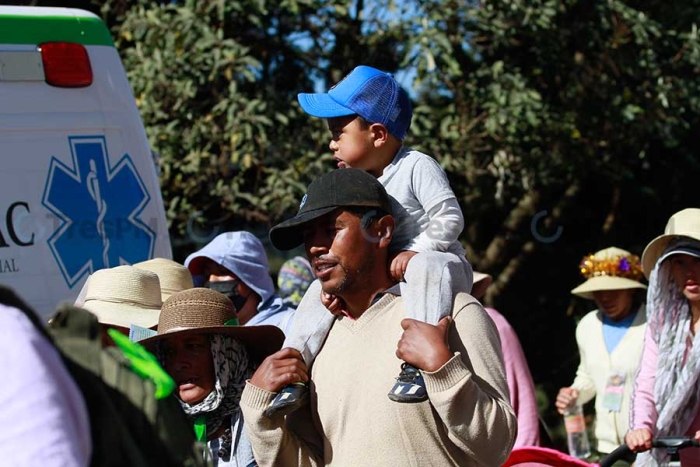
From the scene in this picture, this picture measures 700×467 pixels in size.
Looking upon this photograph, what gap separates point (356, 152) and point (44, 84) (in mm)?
1688

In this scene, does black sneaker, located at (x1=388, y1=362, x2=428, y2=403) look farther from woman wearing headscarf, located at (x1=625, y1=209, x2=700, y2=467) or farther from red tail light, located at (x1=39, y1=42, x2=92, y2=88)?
red tail light, located at (x1=39, y1=42, x2=92, y2=88)

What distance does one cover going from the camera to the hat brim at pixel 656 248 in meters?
4.79

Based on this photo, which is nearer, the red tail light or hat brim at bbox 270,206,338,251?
hat brim at bbox 270,206,338,251

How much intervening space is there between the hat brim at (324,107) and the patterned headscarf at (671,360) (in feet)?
6.25

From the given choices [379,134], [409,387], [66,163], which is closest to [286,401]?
[409,387]

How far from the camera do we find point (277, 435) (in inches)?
124

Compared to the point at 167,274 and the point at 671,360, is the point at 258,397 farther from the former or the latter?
the point at 671,360

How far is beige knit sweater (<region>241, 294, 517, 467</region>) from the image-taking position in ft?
9.50

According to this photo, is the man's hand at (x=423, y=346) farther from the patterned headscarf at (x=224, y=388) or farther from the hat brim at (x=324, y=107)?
the hat brim at (x=324, y=107)

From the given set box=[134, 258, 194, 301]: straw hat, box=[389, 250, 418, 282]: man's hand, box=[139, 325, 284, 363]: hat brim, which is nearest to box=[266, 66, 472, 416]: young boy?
box=[389, 250, 418, 282]: man's hand

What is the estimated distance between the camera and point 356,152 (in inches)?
149

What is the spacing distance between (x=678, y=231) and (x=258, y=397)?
7.93 ft

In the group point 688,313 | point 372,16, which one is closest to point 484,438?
point 688,313

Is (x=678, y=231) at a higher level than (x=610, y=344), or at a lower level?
higher
